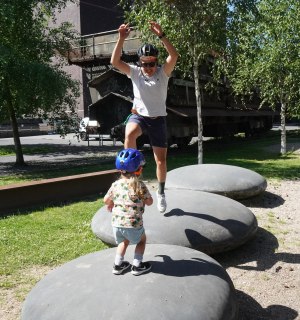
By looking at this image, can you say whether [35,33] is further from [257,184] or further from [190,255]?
[190,255]

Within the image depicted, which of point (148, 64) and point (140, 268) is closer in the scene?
point (140, 268)

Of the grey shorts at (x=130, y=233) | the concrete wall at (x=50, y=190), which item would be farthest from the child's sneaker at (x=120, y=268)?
the concrete wall at (x=50, y=190)

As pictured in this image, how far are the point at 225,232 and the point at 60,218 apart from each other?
318cm

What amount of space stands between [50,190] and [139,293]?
18.4 ft

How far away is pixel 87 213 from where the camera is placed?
24.5 ft

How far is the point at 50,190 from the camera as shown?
8.45 meters

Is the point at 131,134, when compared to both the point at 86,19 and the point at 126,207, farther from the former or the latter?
the point at 86,19

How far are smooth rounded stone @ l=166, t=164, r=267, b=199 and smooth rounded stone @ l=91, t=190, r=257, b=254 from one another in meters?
1.52

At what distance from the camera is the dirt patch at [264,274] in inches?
159

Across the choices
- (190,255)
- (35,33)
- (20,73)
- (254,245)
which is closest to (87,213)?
(254,245)

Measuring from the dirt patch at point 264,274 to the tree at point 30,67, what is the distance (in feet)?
24.6

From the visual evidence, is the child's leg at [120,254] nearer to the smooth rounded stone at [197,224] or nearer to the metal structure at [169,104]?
the smooth rounded stone at [197,224]

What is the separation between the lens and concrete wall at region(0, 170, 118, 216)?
7.81m

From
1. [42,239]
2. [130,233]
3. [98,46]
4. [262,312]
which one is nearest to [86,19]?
[98,46]
